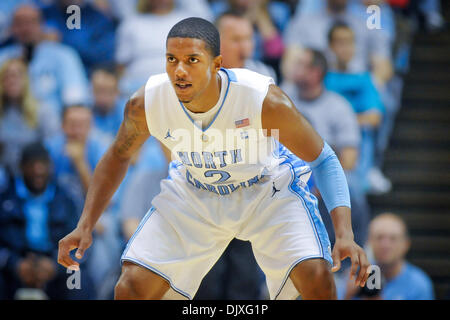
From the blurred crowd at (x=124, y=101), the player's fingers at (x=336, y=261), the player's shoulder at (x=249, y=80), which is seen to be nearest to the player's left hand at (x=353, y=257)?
the player's fingers at (x=336, y=261)

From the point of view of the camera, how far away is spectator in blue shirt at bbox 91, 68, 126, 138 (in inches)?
212

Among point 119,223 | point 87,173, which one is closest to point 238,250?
point 119,223

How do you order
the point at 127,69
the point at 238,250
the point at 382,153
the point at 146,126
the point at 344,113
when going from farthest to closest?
the point at 382,153, the point at 127,69, the point at 344,113, the point at 238,250, the point at 146,126

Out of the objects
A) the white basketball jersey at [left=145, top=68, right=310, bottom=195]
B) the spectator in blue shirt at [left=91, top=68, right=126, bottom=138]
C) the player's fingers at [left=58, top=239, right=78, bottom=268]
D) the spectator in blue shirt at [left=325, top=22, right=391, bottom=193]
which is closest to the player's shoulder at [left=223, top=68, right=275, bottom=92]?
the white basketball jersey at [left=145, top=68, right=310, bottom=195]

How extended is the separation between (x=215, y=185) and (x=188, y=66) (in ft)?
1.98

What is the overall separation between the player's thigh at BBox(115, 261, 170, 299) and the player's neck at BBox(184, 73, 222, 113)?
0.72 metres

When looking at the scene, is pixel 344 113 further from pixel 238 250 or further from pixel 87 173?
pixel 87 173

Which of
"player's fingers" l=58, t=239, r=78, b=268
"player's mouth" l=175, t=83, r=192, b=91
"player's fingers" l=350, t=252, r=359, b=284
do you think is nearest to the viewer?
"player's fingers" l=350, t=252, r=359, b=284

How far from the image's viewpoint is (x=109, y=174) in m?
3.17

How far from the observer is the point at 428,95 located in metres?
6.02

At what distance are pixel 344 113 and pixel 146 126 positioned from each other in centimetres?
215

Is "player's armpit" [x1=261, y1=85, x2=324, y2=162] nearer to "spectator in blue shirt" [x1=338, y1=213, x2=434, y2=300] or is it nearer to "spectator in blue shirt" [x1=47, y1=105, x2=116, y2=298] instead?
"spectator in blue shirt" [x1=338, y1=213, x2=434, y2=300]

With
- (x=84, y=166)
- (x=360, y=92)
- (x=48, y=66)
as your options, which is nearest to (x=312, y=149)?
(x=360, y=92)

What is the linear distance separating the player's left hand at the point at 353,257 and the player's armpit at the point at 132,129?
98 centimetres
